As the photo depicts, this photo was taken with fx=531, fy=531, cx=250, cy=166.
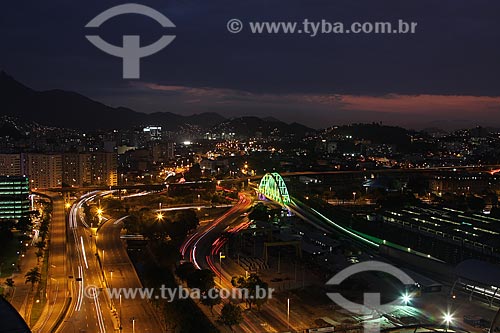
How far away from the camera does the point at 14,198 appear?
1579 centimetres

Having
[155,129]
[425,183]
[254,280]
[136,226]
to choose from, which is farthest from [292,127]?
[254,280]

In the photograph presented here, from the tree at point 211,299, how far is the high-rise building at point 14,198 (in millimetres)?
10276

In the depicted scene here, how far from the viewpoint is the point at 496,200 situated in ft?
57.7

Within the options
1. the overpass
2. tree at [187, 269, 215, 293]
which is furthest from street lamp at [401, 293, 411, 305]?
tree at [187, 269, 215, 293]

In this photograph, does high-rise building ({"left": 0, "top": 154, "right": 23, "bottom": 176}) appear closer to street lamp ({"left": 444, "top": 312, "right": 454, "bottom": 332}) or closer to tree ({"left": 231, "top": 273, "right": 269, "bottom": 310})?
tree ({"left": 231, "top": 273, "right": 269, "bottom": 310})

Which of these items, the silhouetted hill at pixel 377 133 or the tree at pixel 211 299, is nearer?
the tree at pixel 211 299

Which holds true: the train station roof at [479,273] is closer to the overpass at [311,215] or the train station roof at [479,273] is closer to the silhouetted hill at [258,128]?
the overpass at [311,215]

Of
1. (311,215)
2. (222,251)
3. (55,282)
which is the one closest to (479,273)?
(222,251)

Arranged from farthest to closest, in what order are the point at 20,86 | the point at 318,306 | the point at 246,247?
the point at 20,86 → the point at 246,247 → the point at 318,306

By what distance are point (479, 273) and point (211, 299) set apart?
12.3 ft

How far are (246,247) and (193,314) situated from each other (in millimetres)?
4796

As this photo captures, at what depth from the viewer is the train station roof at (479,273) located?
7211 mm

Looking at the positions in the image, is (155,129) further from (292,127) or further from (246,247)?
(246,247)

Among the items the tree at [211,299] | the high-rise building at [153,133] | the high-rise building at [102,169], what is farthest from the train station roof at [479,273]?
the high-rise building at [153,133]
